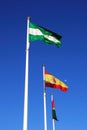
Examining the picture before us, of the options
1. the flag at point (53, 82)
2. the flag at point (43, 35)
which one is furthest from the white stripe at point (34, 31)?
the flag at point (53, 82)

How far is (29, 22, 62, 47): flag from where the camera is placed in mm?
25734

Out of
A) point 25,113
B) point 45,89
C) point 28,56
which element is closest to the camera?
point 25,113

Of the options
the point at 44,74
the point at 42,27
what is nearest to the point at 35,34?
the point at 42,27

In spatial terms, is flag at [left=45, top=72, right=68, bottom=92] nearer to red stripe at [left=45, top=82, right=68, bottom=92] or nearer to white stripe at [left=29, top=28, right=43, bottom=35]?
red stripe at [left=45, top=82, right=68, bottom=92]

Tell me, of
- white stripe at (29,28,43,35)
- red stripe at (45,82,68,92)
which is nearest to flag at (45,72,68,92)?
red stripe at (45,82,68,92)

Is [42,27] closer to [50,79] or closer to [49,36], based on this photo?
[49,36]

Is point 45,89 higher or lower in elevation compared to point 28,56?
higher

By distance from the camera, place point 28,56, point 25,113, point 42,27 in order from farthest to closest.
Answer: point 42,27 → point 28,56 → point 25,113

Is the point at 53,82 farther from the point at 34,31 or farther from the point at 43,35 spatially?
the point at 34,31

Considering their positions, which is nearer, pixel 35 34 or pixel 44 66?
pixel 35 34

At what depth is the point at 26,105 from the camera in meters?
22.2

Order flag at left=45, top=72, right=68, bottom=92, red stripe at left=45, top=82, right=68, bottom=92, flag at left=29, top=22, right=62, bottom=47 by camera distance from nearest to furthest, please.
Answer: flag at left=29, top=22, right=62, bottom=47, red stripe at left=45, top=82, right=68, bottom=92, flag at left=45, top=72, right=68, bottom=92

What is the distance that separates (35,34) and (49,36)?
1302mm

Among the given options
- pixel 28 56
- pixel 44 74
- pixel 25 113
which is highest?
pixel 44 74
